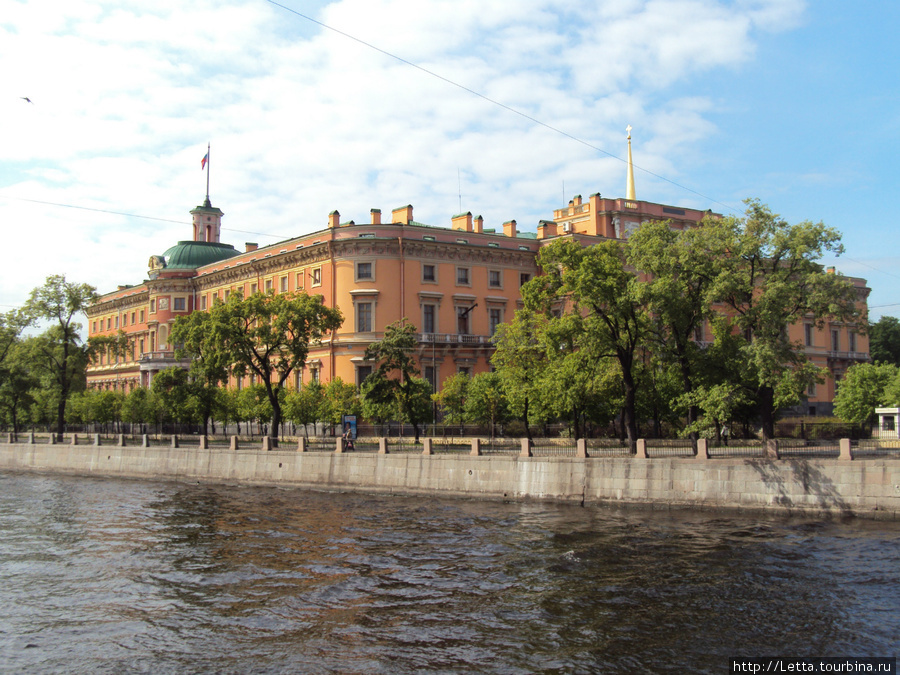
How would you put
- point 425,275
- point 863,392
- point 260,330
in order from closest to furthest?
point 260,330, point 863,392, point 425,275

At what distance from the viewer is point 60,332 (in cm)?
5594

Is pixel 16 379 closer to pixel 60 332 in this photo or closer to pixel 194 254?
pixel 60 332

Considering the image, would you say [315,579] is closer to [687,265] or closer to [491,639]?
[491,639]

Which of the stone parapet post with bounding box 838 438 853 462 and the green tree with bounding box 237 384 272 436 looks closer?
the stone parapet post with bounding box 838 438 853 462

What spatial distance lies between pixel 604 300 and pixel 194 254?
62.2m

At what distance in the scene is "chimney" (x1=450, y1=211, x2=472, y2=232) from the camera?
214ft

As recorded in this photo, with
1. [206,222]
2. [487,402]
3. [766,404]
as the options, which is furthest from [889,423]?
[206,222]

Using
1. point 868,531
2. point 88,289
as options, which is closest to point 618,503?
point 868,531

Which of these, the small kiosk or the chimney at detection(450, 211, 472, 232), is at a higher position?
the chimney at detection(450, 211, 472, 232)

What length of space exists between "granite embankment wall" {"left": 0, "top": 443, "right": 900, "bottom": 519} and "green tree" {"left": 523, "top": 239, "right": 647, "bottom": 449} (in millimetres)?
3932

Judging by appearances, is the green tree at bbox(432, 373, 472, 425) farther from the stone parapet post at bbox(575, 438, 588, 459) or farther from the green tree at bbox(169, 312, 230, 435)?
the stone parapet post at bbox(575, 438, 588, 459)

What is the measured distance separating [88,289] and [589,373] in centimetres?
3982

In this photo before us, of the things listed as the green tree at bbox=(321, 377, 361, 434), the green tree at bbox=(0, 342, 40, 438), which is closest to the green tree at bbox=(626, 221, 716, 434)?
the green tree at bbox=(321, 377, 361, 434)

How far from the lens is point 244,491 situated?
3669 centimetres
